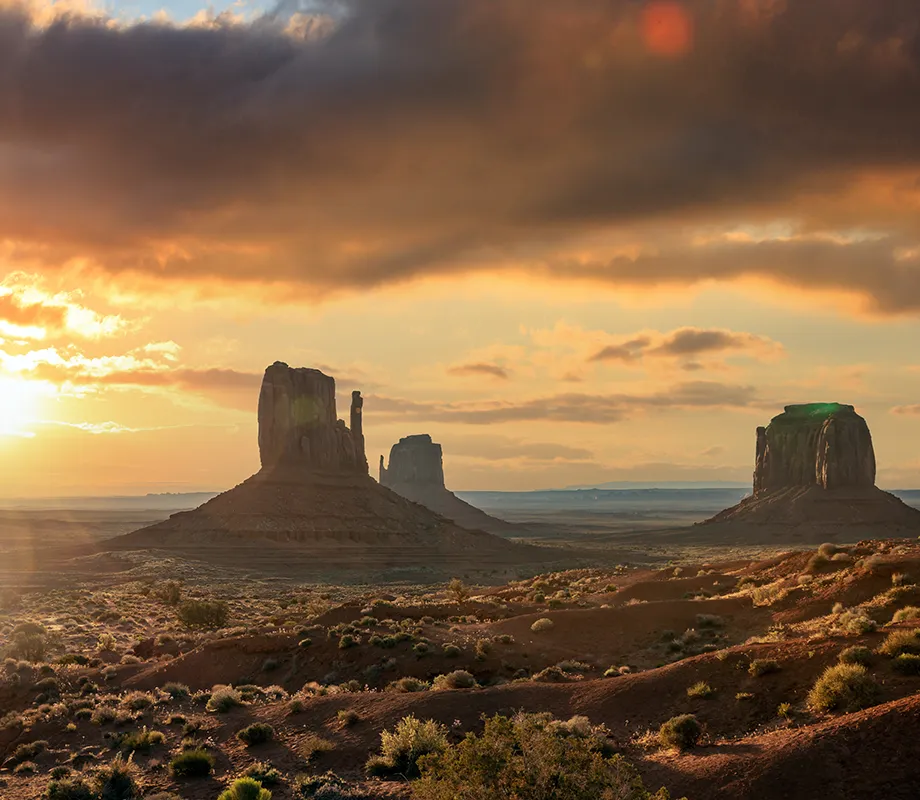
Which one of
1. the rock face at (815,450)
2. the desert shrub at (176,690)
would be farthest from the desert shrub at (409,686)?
the rock face at (815,450)

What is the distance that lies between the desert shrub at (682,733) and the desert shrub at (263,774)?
363 inches

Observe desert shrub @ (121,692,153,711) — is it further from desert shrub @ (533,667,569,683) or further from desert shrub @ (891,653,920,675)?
desert shrub @ (891,653,920,675)

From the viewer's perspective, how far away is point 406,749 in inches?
725

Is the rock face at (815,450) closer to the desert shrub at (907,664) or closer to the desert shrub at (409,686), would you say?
the desert shrub at (409,686)

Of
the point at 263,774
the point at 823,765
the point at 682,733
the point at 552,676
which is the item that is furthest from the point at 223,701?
the point at 823,765


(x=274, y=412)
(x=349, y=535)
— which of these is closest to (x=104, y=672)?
(x=349, y=535)

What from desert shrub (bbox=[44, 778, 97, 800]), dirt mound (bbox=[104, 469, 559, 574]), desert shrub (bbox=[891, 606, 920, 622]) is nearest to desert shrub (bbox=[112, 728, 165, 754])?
desert shrub (bbox=[44, 778, 97, 800])

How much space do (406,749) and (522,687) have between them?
5.04 m

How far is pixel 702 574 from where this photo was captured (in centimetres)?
5091

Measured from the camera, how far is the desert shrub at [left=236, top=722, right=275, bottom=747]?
2178cm

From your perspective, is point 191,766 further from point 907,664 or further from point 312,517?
point 312,517

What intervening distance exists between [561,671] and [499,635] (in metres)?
6.55

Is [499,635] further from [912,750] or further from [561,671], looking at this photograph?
[912,750]

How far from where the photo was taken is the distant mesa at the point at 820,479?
15288cm
